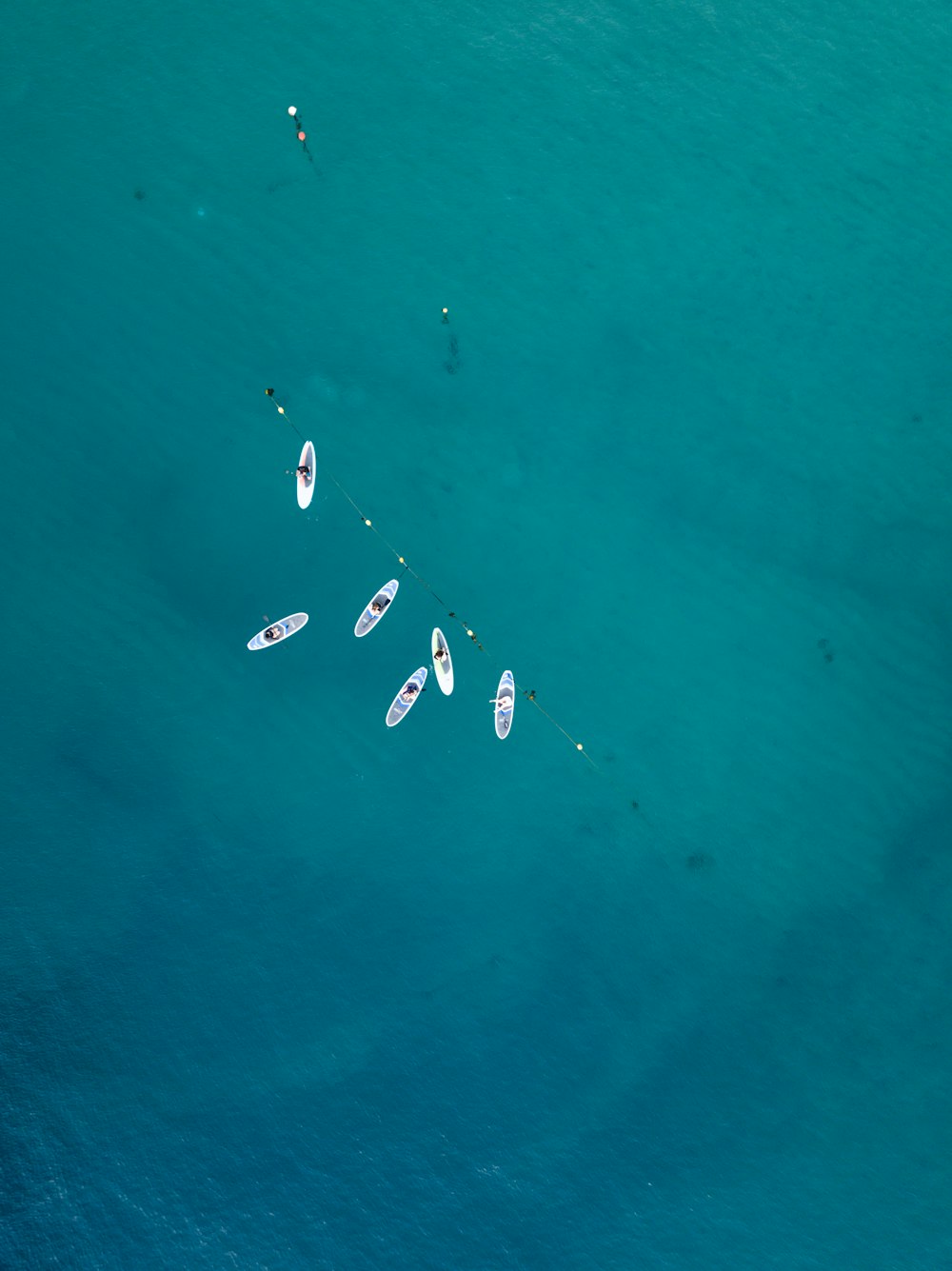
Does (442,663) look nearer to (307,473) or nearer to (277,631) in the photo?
(277,631)

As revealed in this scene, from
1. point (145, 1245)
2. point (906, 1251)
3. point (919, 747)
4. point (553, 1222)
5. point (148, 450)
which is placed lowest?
point (145, 1245)

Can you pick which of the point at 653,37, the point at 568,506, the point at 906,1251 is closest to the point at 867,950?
the point at 906,1251

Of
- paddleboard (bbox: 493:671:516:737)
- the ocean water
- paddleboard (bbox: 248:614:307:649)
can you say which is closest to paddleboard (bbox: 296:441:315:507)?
the ocean water

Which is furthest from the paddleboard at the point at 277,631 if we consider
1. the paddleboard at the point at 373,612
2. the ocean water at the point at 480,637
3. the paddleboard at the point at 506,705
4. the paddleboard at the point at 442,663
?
the paddleboard at the point at 506,705

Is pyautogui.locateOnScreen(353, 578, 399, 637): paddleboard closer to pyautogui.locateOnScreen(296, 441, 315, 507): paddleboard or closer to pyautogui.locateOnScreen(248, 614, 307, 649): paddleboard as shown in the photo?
pyautogui.locateOnScreen(248, 614, 307, 649): paddleboard

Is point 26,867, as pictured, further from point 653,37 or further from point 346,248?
point 653,37

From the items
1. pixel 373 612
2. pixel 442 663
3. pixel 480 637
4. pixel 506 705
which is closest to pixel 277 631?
pixel 373 612
